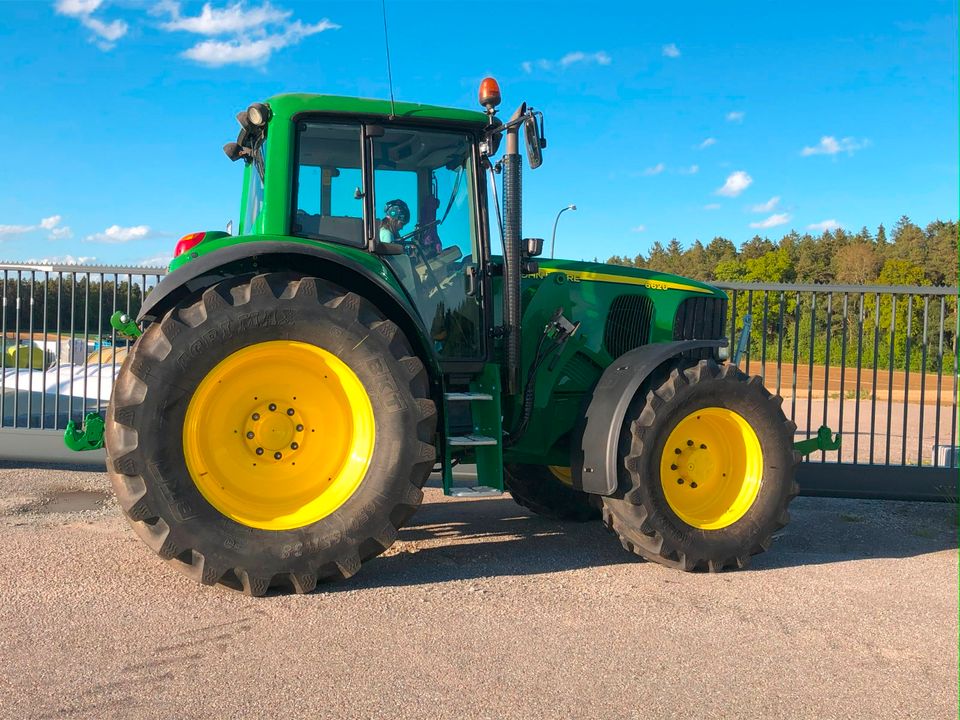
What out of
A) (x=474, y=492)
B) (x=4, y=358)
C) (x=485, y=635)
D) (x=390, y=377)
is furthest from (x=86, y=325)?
(x=485, y=635)

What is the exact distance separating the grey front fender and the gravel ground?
53 centimetres

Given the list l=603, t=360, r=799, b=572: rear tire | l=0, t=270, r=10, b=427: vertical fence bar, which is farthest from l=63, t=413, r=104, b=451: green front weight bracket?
Answer: l=0, t=270, r=10, b=427: vertical fence bar

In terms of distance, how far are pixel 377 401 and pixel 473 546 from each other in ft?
4.60

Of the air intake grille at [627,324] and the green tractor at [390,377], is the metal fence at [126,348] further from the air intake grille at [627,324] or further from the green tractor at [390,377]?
the green tractor at [390,377]

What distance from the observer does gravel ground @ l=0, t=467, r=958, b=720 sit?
2.81 metres

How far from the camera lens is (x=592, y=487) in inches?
180

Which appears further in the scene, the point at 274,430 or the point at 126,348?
the point at 126,348

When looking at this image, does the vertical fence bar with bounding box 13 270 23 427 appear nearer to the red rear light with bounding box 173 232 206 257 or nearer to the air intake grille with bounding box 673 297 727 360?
the red rear light with bounding box 173 232 206 257

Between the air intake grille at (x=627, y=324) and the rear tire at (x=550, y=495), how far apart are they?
3.42 ft

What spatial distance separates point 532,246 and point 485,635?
2414mm

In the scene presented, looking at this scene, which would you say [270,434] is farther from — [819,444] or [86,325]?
[86,325]

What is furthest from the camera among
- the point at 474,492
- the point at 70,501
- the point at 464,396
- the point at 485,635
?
the point at 70,501

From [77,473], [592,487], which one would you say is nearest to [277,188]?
[592,487]

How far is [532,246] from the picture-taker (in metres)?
4.96
